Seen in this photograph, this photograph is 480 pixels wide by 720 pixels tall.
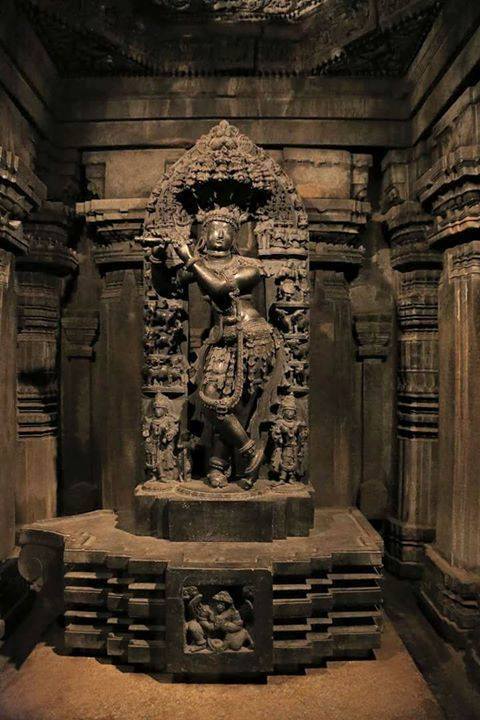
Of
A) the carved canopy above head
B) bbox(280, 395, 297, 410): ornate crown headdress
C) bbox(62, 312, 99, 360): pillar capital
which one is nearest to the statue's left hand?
the carved canopy above head

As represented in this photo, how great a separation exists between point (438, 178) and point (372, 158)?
1.48 meters

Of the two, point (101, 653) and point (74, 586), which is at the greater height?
point (74, 586)

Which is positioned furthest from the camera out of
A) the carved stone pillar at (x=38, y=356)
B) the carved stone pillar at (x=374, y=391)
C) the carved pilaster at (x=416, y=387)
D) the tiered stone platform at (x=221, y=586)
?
the carved stone pillar at (x=374, y=391)

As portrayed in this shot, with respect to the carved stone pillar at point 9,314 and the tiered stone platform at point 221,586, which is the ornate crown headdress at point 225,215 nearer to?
the carved stone pillar at point 9,314

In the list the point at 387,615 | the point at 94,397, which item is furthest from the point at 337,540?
the point at 94,397

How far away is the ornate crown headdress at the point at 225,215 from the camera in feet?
16.8

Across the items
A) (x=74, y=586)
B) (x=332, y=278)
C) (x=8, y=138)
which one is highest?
(x=8, y=138)

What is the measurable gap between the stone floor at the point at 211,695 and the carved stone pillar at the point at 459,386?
2.56ft

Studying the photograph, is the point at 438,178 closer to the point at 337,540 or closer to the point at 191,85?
the point at 191,85

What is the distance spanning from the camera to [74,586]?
4.47 meters

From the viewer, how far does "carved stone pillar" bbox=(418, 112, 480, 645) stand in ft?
15.3

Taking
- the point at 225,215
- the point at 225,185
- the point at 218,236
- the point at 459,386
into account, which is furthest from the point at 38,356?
the point at 459,386

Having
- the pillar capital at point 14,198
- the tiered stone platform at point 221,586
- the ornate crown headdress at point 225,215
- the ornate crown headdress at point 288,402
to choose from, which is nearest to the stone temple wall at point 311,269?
the pillar capital at point 14,198

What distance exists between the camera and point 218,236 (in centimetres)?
505
